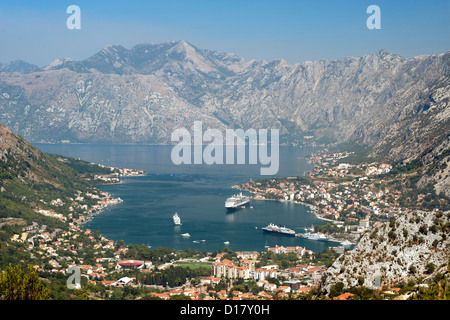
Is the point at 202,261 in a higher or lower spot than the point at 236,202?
lower

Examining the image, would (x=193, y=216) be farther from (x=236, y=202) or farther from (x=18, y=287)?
(x=18, y=287)

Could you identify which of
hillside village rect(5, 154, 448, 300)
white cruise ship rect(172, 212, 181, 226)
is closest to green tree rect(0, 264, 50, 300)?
hillside village rect(5, 154, 448, 300)

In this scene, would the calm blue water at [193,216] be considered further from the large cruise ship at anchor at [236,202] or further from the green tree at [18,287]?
the green tree at [18,287]

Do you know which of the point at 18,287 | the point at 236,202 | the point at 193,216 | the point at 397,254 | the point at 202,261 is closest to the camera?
the point at 18,287

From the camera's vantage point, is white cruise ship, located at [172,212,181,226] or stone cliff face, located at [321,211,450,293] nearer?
stone cliff face, located at [321,211,450,293]

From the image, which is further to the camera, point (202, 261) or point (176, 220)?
point (176, 220)

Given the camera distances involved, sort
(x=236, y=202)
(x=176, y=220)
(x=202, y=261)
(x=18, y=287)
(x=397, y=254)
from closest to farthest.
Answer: (x=18, y=287) → (x=397, y=254) → (x=202, y=261) → (x=176, y=220) → (x=236, y=202)

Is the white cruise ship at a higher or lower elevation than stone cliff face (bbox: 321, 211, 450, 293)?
lower

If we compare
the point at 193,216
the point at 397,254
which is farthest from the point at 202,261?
the point at 397,254

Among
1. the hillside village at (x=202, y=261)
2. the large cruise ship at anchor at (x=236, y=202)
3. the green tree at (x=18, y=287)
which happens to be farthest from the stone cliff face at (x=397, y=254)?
the large cruise ship at anchor at (x=236, y=202)

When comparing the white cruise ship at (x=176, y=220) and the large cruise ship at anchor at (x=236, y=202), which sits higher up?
the large cruise ship at anchor at (x=236, y=202)

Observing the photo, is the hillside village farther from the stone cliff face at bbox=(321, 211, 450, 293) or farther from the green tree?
the green tree

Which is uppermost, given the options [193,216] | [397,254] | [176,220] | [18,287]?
[397,254]

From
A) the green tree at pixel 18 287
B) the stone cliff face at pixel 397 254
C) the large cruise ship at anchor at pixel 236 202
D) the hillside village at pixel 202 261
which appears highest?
the stone cliff face at pixel 397 254
